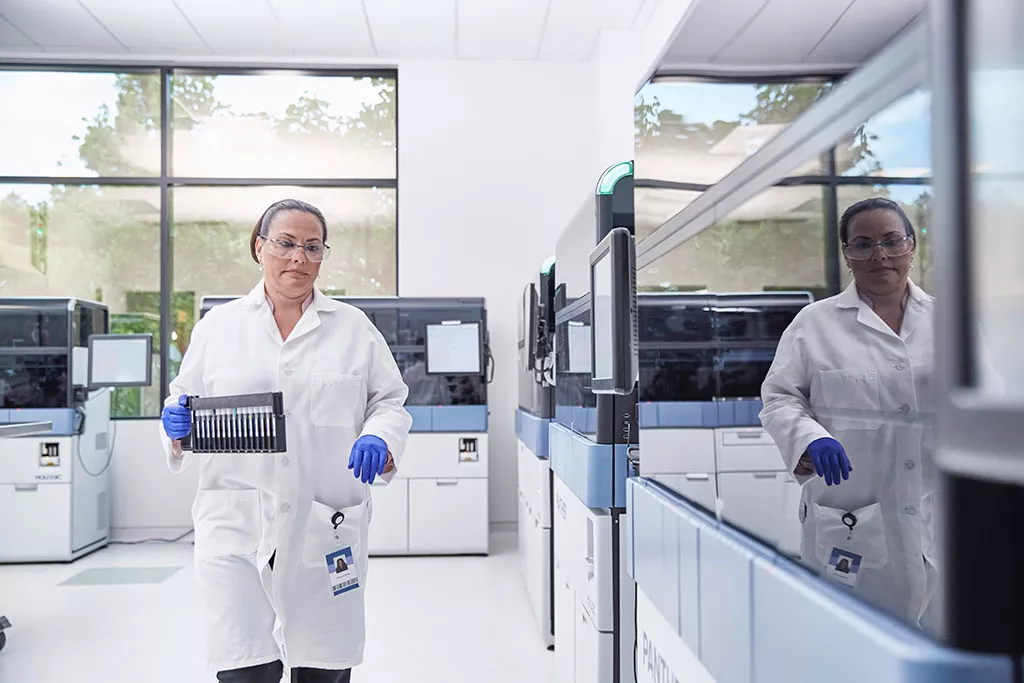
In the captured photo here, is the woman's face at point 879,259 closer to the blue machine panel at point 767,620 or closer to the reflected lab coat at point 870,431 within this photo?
the reflected lab coat at point 870,431

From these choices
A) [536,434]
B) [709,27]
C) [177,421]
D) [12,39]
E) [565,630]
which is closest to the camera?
[709,27]

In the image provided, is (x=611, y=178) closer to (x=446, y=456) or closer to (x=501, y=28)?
(x=446, y=456)

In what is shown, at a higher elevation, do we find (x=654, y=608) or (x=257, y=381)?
(x=257, y=381)

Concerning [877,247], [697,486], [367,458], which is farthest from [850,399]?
[367,458]

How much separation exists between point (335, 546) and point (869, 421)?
1758 millimetres

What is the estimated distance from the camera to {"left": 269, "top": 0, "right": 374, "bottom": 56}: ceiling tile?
5398 millimetres

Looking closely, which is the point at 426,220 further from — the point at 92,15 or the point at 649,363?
the point at 649,363

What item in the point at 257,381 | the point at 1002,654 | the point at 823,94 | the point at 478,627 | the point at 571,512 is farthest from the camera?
the point at 478,627

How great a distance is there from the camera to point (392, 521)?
5.32 m

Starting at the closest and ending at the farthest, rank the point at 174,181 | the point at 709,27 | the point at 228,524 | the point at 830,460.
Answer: the point at 830,460, the point at 709,27, the point at 228,524, the point at 174,181

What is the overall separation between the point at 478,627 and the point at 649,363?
277cm

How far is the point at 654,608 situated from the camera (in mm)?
1329

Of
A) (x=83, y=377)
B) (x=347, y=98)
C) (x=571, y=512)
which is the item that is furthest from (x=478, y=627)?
(x=347, y=98)

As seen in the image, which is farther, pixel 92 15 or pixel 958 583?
pixel 92 15
